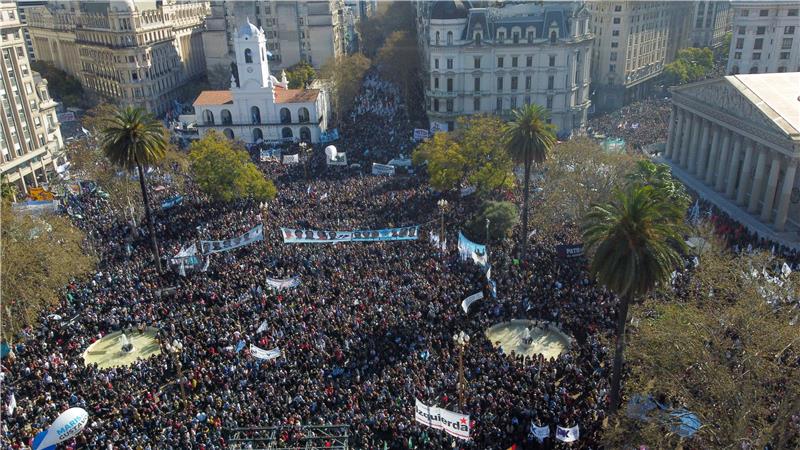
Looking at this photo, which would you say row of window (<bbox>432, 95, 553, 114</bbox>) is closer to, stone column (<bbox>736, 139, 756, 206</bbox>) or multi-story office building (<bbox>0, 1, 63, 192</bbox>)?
stone column (<bbox>736, 139, 756, 206</bbox>)

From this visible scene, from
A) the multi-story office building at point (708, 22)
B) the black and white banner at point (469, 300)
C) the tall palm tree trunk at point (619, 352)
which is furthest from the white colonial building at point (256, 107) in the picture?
the multi-story office building at point (708, 22)

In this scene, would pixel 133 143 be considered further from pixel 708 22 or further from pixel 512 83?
pixel 708 22

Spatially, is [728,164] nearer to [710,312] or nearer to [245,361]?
[710,312]

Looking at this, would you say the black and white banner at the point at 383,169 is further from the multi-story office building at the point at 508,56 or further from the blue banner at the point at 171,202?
the multi-story office building at the point at 508,56

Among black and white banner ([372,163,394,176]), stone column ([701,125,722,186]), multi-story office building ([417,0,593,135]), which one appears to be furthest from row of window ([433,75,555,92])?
stone column ([701,125,722,186])

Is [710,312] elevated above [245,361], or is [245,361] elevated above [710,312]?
[710,312]

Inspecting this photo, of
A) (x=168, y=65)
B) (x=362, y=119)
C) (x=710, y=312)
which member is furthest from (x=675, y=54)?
(x=710, y=312)

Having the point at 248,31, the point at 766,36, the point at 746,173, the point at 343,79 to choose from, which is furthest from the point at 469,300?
the point at 766,36
